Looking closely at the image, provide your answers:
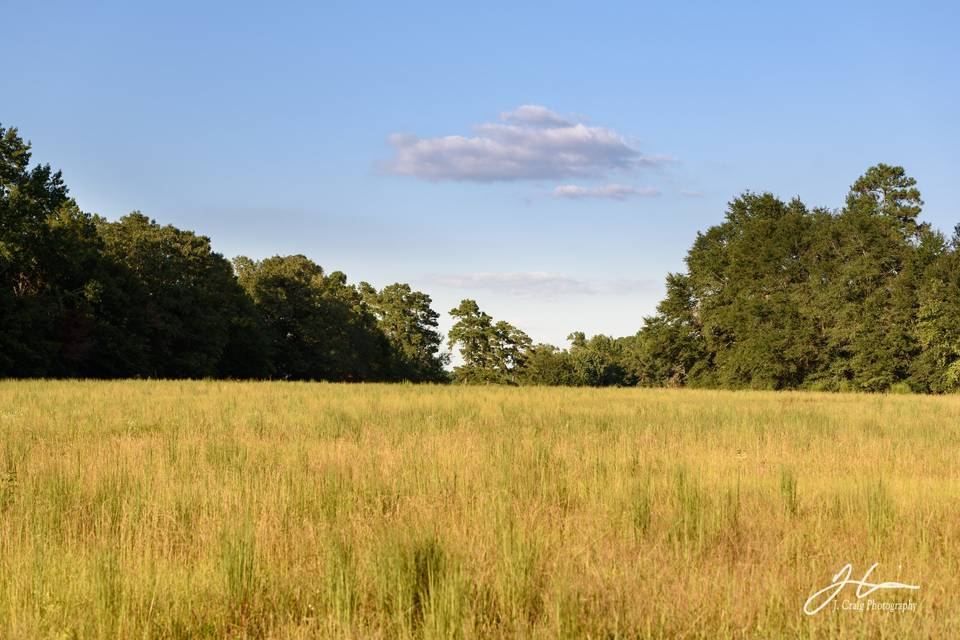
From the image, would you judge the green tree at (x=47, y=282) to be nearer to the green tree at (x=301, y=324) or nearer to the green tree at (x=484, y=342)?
the green tree at (x=301, y=324)

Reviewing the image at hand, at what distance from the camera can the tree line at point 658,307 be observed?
41.1 m

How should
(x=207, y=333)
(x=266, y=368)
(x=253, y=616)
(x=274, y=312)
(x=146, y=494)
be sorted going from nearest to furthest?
(x=253, y=616)
(x=146, y=494)
(x=207, y=333)
(x=266, y=368)
(x=274, y=312)

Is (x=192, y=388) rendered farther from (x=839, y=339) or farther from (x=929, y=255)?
(x=929, y=255)

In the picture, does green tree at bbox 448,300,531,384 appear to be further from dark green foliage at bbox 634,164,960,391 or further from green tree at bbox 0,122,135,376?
green tree at bbox 0,122,135,376

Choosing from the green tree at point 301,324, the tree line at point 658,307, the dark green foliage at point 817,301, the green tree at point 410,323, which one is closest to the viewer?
the tree line at point 658,307

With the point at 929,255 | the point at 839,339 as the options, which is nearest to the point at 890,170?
the point at 929,255

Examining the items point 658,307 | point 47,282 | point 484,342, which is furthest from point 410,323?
point 47,282

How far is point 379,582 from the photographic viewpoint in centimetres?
467

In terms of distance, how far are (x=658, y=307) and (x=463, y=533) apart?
58.0 metres

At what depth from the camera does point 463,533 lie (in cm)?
579

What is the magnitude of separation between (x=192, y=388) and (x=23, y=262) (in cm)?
2215

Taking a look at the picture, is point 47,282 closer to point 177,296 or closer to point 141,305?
point 141,305
